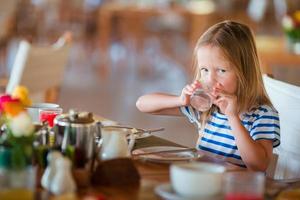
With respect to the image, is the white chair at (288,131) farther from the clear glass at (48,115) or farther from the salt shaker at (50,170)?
the salt shaker at (50,170)

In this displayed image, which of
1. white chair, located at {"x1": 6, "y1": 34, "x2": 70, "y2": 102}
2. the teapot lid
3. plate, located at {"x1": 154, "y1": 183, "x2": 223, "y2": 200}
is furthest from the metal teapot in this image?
white chair, located at {"x1": 6, "y1": 34, "x2": 70, "y2": 102}

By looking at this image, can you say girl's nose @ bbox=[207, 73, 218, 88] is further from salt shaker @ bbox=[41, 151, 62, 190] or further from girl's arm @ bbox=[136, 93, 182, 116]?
salt shaker @ bbox=[41, 151, 62, 190]

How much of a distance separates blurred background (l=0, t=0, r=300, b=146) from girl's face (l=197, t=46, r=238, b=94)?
4.04m

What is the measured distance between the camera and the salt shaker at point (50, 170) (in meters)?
1.70

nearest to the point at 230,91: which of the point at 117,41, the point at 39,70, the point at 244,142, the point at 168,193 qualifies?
the point at 244,142

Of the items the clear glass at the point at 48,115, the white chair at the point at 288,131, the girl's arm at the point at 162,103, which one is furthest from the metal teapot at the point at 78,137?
the white chair at the point at 288,131

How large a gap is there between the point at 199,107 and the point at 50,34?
26.9 feet

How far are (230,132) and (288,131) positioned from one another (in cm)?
35

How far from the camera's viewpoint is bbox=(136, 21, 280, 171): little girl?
2324 millimetres

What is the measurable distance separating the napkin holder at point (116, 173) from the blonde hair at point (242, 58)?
2.22ft

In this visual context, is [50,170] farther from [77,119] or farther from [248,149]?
[248,149]

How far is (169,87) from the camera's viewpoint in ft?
27.2

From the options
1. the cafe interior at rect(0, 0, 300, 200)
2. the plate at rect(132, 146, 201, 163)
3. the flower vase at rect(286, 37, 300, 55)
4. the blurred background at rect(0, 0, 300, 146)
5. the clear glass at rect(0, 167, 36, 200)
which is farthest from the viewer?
the blurred background at rect(0, 0, 300, 146)

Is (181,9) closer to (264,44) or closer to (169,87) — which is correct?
(169,87)
